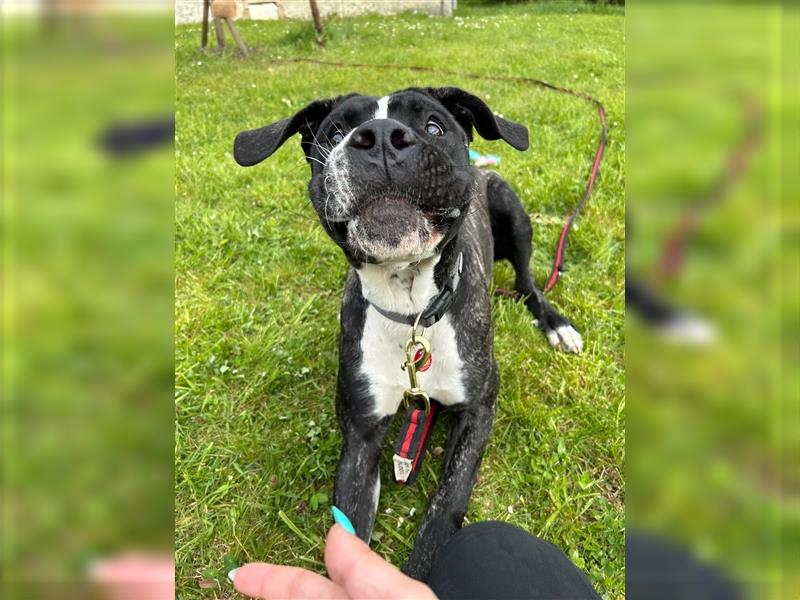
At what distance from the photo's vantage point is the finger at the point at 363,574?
5.22 feet

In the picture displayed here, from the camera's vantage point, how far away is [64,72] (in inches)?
22.2

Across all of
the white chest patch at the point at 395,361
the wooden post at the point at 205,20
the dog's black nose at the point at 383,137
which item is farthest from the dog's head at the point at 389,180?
the wooden post at the point at 205,20

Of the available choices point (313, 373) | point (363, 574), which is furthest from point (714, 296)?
point (313, 373)

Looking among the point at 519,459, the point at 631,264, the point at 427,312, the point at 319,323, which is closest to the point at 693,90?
the point at 631,264

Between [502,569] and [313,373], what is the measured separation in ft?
6.84

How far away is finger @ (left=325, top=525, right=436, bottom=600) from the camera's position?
1.59 metres

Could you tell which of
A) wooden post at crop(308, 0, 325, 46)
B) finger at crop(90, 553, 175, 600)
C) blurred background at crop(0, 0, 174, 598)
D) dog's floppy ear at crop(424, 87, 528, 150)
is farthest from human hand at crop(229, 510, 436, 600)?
wooden post at crop(308, 0, 325, 46)

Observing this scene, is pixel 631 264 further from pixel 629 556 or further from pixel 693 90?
pixel 629 556

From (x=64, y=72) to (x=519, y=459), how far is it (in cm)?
297

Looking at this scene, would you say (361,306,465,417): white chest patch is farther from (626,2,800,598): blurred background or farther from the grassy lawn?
(626,2,800,598): blurred background

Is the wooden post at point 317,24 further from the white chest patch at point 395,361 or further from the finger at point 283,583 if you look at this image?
the finger at point 283,583

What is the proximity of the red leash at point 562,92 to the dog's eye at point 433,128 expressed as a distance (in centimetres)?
189

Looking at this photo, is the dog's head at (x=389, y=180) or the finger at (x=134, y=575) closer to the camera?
the finger at (x=134, y=575)

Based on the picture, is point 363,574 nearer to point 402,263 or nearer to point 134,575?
point 134,575
